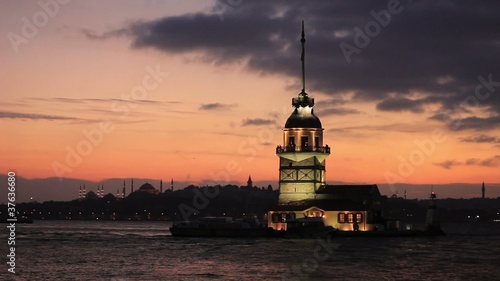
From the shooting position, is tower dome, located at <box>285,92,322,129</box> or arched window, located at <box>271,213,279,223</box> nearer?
arched window, located at <box>271,213,279,223</box>

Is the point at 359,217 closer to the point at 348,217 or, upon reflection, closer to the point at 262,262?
the point at 348,217

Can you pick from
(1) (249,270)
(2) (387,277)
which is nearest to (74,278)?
(1) (249,270)

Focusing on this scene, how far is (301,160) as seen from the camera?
11506cm

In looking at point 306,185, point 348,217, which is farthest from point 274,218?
point 348,217

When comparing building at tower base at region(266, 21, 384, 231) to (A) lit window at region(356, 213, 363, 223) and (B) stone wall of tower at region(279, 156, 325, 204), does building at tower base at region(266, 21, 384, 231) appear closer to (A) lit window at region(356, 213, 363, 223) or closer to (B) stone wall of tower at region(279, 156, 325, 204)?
(B) stone wall of tower at region(279, 156, 325, 204)

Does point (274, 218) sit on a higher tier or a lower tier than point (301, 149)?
lower

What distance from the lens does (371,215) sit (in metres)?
113

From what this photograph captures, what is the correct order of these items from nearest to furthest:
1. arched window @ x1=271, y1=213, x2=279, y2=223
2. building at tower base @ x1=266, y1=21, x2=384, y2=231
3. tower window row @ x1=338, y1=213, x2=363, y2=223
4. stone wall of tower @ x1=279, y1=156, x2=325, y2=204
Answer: tower window row @ x1=338, y1=213, x2=363, y2=223 < building at tower base @ x1=266, y1=21, x2=384, y2=231 < arched window @ x1=271, y1=213, x2=279, y2=223 < stone wall of tower @ x1=279, y1=156, x2=325, y2=204

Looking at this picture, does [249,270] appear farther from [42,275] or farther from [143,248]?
[143,248]

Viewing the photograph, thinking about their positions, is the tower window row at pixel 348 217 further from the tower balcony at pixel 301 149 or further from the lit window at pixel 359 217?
the tower balcony at pixel 301 149

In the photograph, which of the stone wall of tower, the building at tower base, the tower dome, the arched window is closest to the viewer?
the building at tower base

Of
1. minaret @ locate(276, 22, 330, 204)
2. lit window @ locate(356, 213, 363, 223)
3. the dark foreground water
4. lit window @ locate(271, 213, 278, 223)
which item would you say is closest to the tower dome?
minaret @ locate(276, 22, 330, 204)

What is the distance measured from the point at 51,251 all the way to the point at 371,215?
138ft

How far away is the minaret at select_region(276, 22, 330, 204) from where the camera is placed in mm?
114688
